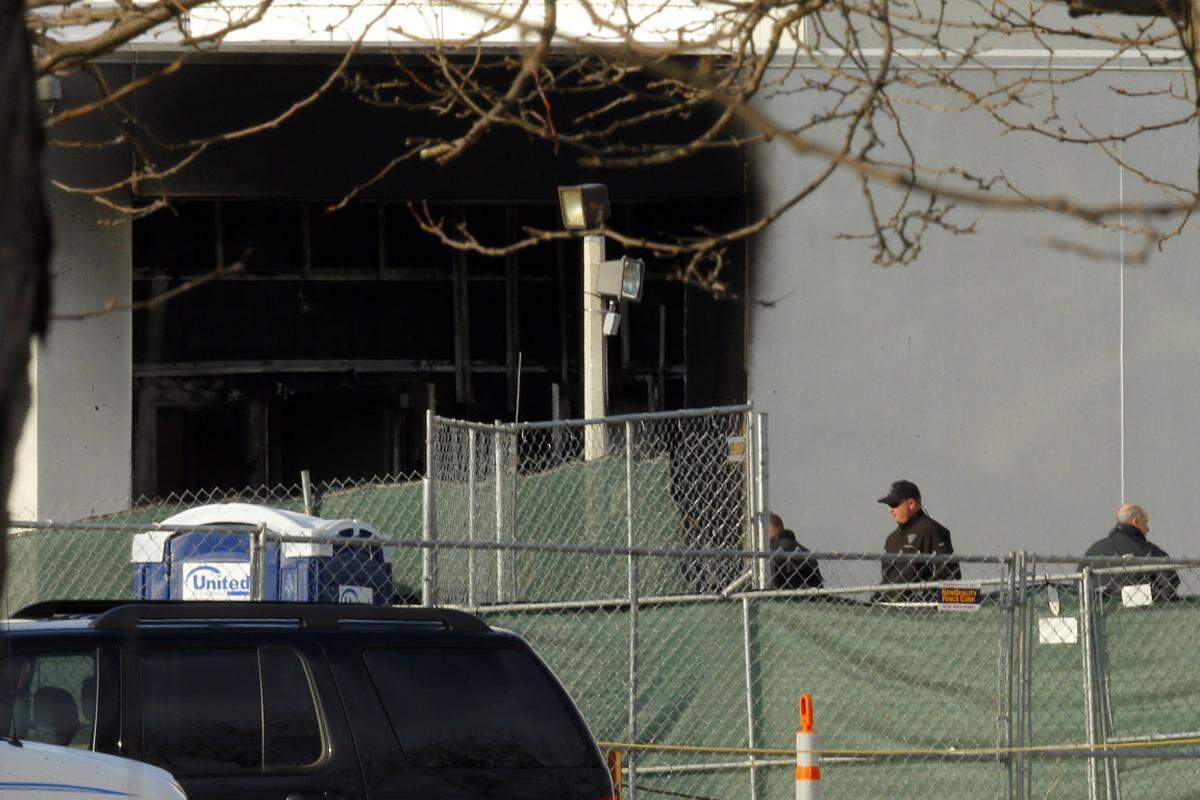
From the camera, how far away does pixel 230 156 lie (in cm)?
1573

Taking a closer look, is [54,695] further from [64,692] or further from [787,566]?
[787,566]

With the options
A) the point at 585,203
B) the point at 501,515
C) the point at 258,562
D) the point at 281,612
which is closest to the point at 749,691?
the point at 501,515

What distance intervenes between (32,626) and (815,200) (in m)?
10.8

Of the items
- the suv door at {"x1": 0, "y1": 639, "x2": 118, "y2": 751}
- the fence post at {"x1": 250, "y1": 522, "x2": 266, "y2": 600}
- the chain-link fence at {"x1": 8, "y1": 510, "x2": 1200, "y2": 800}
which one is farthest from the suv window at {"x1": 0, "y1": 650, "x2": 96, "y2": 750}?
the chain-link fence at {"x1": 8, "y1": 510, "x2": 1200, "y2": 800}

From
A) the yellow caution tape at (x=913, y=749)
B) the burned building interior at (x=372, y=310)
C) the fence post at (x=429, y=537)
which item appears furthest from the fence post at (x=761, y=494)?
the burned building interior at (x=372, y=310)

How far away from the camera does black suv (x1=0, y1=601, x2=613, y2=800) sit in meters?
5.92

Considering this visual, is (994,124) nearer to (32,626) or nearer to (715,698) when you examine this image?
(715,698)

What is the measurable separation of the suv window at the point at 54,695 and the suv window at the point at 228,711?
0.61ft

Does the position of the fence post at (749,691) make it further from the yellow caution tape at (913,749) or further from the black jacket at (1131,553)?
the black jacket at (1131,553)

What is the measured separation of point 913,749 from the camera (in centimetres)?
928

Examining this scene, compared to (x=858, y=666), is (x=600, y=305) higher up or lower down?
higher up

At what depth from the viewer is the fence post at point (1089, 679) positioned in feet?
29.5

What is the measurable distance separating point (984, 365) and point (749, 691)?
7094 mm

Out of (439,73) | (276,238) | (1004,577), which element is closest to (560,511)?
(1004,577)
